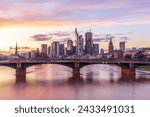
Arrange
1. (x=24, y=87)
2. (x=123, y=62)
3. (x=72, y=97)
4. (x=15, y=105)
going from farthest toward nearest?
1. (x=123, y=62)
2. (x=24, y=87)
3. (x=72, y=97)
4. (x=15, y=105)

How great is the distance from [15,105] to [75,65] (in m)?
6.12

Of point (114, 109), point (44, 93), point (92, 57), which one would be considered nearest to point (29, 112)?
point (114, 109)

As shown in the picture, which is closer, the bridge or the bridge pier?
the bridge

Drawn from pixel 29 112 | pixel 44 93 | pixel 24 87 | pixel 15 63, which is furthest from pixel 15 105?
pixel 15 63

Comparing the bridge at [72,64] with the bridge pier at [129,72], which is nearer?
the bridge at [72,64]

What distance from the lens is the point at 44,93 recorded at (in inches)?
213

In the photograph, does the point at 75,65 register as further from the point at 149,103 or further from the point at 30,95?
the point at 149,103

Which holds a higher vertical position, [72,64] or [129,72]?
[72,64]

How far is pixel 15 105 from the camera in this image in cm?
257

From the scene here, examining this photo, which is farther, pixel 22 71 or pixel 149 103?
pixel 22 71

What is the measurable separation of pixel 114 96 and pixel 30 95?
4.16ft

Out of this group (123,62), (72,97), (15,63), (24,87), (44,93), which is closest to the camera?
(72,97)

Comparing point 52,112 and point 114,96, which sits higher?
point 52,112

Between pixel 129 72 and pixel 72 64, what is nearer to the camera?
pixel 129 72
